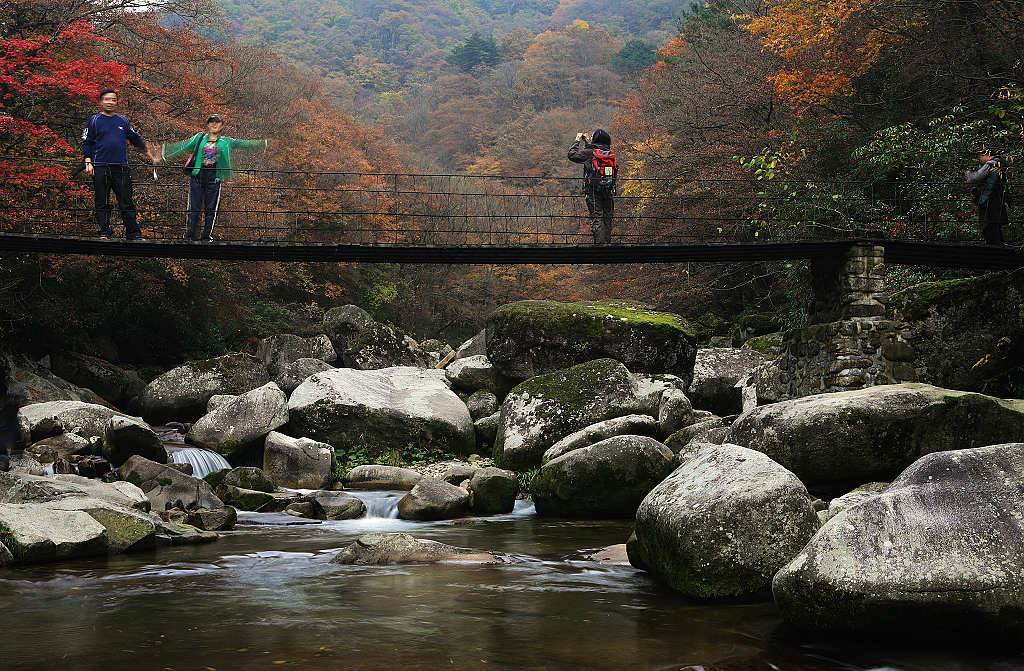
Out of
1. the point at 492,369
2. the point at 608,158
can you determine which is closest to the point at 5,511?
the point at 608,158

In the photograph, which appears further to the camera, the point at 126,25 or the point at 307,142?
the point at 307,142

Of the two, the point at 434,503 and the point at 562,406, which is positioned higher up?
the point at 562,406

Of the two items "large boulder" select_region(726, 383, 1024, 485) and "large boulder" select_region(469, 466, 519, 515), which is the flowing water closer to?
"large boulder" select_region(726, 383, 1024, 485)

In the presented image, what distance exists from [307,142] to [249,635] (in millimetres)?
30112

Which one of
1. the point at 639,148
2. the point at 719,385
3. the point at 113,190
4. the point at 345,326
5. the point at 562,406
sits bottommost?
the point at 562,406

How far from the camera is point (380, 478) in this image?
14.6 meters

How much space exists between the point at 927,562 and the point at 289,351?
20.2 m

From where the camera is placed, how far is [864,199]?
18906 mm

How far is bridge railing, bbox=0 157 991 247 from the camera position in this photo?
1645 cm

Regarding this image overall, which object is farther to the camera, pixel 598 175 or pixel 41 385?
pixel 41 385

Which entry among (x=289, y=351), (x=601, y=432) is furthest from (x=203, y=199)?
(x=289, y=351)

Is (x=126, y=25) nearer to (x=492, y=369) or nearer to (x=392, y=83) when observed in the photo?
(x=492, y=369)

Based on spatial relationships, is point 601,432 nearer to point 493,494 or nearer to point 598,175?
point 493,494

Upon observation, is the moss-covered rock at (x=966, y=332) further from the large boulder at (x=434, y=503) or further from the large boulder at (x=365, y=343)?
the large boulder at (x=365, y=343)
